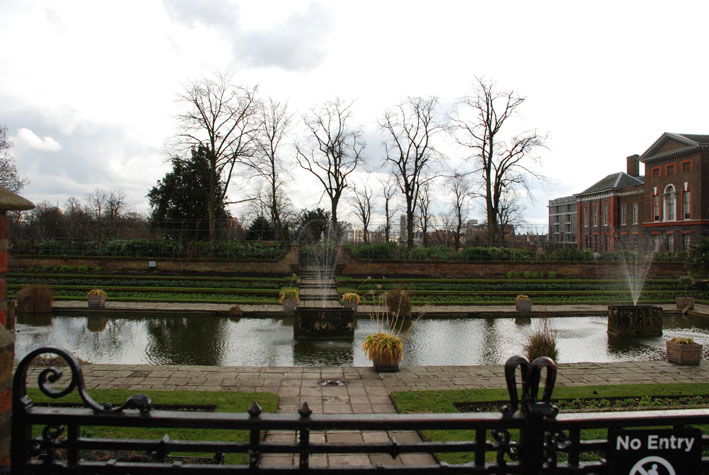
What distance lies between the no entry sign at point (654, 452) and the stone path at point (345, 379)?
167 inches

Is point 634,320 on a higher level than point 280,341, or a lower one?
higher

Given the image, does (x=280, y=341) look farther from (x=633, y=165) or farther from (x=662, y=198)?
(x=633, y=165)

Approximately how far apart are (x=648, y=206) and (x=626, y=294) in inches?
1097

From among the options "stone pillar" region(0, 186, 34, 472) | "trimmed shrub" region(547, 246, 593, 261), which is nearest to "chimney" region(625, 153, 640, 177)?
"trimmed shrub" region(547, 246, 593, 261)

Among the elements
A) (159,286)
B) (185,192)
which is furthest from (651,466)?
(185,192)

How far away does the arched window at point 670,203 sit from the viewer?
42.3 meters

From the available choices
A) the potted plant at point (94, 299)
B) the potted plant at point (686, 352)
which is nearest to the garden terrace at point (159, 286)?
the potted plant at point (94, 299)

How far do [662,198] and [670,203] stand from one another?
2.97ft

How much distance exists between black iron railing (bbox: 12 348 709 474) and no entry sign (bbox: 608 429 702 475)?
63 millimetres

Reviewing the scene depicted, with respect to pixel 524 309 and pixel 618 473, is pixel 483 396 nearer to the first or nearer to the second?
pixel 618 473

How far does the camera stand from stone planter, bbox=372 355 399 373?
8.47 metres

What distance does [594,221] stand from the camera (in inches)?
2242

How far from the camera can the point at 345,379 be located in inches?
316

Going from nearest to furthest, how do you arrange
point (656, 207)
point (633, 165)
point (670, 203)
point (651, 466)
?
point (651, 466) → point (670, 203) → point (656, 207) → point (633, 165)
